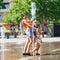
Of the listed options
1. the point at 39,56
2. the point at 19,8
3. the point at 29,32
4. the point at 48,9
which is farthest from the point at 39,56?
the point at 19,8

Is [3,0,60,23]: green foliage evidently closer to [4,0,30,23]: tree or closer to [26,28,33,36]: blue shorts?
[4,0,30,23]: tree

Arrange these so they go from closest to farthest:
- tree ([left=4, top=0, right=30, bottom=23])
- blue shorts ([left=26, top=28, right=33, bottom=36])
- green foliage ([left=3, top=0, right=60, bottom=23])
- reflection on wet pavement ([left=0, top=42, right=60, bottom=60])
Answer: reflection on wet pavement ([left=0, top=42, right=60, bottom=60]), blue shorts ([left=26, top=28, right=33, bottom=36]), green foliage ([left=3, top=0, right=60, bottom=23]), tree ([left=4, top=0, right=30, bottom=23])

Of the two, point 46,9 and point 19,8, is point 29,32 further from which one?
point 19,8

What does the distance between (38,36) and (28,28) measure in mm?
600

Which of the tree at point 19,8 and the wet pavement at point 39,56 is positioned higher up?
the tree at point 19,8

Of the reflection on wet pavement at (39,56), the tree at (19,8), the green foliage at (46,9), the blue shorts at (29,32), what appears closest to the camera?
the reflection on wet pavement at (39,56)

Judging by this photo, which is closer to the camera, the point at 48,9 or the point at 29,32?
the point at 29,32

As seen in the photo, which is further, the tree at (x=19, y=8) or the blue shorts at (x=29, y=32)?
the tree at (x=19, y=8)

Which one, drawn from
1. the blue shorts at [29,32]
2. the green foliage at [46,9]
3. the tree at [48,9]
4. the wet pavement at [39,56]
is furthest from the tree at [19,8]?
the blue shorts at [29,32]

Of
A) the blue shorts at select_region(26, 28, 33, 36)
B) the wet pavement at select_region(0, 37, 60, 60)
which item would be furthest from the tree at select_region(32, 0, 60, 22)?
the blue shorts at select_region(26, 28, 33, 36)

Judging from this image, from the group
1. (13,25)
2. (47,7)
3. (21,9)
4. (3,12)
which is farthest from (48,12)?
(3,12)

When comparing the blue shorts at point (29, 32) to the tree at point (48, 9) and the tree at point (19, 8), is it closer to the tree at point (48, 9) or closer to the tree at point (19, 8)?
the tree at point (48, 9)

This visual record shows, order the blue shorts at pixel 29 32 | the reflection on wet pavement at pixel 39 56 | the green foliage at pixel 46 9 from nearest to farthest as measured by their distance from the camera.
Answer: the reflection on wet pavement at pixel 39 56, the blue shorts at pixel 29 32, the green foliage at pixel 46 9

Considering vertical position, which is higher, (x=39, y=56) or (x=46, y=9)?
(x=46, y=9)
